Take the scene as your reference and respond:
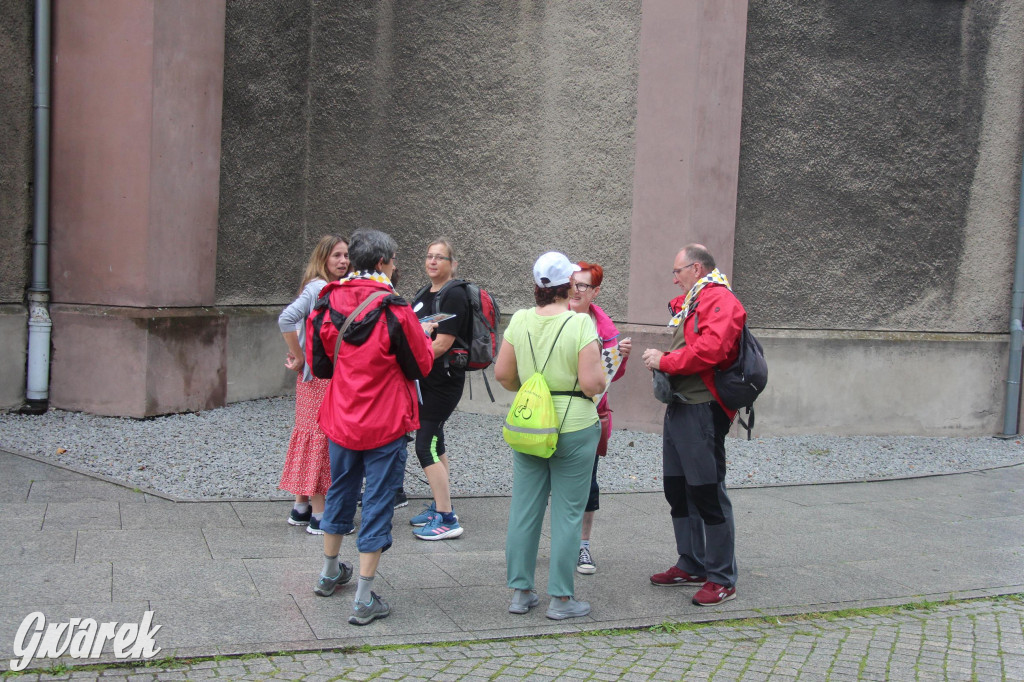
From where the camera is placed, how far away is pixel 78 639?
3756 mm

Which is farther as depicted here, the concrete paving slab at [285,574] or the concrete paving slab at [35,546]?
the concrete paving slab at [35,546]

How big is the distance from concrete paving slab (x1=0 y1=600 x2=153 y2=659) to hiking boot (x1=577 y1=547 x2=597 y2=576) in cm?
219

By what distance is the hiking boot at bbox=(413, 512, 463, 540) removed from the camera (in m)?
5.55

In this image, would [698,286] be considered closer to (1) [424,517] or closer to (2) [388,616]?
(2) [388,616]

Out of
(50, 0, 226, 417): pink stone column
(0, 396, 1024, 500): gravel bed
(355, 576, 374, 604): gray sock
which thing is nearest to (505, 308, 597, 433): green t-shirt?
(355, 576, 374, 604): gray sock

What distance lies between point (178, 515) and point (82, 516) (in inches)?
20.8

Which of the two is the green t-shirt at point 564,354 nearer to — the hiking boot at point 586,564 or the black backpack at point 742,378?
the black backpack at point 742,378

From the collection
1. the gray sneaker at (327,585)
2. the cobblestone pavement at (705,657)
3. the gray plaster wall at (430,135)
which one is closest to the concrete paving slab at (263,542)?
the gray sneaker at (327,585)

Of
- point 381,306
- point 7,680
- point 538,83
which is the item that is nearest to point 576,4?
point 538,83

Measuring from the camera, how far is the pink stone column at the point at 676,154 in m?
8.88

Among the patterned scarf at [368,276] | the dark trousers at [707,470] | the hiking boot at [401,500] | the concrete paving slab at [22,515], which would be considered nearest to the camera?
the patterned scarf at [368,276]

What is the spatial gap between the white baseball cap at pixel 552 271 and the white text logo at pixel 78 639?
2.20 meters

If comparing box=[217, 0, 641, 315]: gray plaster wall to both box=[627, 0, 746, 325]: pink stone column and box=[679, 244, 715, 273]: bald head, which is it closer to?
box=[627, 0, 746, 325]: pink stone column

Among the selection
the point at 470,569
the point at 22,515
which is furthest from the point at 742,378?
the point at 22,515
